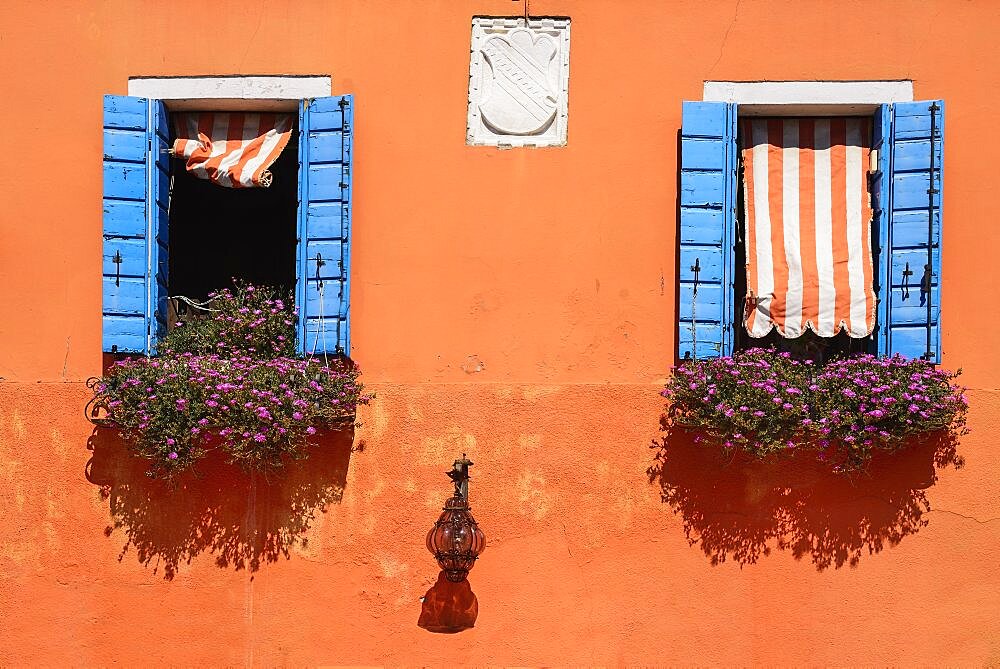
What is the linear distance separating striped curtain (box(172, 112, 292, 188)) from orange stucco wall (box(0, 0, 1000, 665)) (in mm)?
326

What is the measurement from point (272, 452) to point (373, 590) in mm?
865

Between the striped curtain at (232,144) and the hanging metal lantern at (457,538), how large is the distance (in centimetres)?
191

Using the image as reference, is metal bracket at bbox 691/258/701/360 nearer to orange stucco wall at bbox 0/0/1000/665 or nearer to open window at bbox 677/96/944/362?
open window at bbox 677/96/944/362

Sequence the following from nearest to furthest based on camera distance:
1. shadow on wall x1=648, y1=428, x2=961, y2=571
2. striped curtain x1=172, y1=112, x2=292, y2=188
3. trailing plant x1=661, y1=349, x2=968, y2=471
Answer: trailing plant x1=661, y1=349, x2=968, y2=471, shadow on wall x1=648, y1=428, x2=961, y2=571, striped curtain x1=172, y1=112, x2=292, y2=188

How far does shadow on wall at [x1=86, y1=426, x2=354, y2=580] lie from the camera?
7.30m

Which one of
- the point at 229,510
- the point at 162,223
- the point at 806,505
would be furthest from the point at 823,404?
the point at 162,223

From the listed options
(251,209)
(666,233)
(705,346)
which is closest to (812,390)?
(705,346)

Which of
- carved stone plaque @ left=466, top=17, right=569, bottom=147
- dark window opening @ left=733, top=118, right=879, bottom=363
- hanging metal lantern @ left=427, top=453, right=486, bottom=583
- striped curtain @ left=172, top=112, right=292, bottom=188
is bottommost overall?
hanging metal lantern @ left=427, top=453, right=486, bottom=583

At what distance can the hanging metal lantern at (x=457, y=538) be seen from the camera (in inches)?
275

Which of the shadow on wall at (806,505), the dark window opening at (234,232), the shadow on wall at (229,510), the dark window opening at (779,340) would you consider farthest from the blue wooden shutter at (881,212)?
the dark window opening at (234,232)

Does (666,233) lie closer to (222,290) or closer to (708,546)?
(708,546)

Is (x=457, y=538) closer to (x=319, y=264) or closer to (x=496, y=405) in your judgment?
(x=496, y=405)

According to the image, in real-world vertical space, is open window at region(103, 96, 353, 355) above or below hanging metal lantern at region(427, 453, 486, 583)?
above

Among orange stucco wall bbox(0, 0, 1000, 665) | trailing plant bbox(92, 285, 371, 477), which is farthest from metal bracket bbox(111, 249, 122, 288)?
trailing plant bbox(92, 285, 371, 477)
